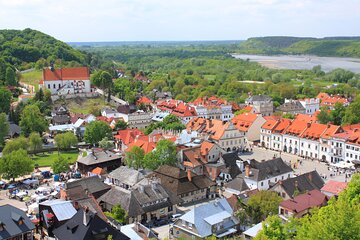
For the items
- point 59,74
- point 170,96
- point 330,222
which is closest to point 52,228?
point 330,222

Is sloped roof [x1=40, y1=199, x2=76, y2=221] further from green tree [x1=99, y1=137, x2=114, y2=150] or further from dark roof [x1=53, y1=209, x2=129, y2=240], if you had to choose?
green tree [x1=99, y1=137, x2=114, y2=150]

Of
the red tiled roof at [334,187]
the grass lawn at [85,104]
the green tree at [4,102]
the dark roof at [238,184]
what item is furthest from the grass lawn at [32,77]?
Answer: the red tiled roof at [334,187]

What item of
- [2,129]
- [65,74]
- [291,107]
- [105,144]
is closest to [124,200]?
[105,144]

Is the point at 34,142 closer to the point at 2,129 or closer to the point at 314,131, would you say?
the point at 2,129

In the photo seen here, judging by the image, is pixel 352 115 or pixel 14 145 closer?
pixel 14 145

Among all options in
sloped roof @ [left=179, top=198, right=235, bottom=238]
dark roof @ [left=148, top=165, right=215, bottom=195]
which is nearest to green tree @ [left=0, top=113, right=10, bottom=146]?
dark roof @ [left=148, top=165, right=215, bottom=195]

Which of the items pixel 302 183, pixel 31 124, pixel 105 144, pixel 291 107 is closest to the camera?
pixel 302 183
